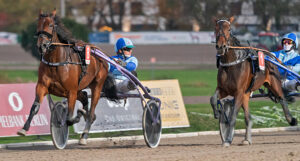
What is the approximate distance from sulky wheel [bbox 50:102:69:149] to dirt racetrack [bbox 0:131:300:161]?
0.14 meters

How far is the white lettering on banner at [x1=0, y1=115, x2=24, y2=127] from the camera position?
1020cm

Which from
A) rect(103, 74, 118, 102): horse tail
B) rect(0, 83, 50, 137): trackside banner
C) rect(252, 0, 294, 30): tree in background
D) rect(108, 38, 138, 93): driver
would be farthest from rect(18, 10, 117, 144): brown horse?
rect(252, 0, 294, 30): tree in background

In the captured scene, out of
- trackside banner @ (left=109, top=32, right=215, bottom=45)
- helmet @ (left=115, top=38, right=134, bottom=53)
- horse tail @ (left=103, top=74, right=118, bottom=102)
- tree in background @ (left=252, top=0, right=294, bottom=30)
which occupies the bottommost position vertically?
trackside banner @ (left=109, top=32, right=215, bottom=45)

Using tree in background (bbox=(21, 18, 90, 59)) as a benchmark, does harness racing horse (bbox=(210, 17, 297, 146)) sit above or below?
above

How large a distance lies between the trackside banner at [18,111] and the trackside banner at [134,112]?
2.02 feet

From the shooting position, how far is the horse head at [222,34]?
869 cm

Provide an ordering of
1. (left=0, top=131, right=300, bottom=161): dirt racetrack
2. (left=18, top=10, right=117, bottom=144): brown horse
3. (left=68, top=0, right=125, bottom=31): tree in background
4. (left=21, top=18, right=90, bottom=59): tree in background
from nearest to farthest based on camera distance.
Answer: (left=0, top=131, right=300, bottom=161): dirt racetrack → (left=18, top=10, right=117, bottom=144): brown horse → (left=21, top=18, right=90, bottom=59): tree in background → (left=68, top=0, right=125, bottom=31): tree in background

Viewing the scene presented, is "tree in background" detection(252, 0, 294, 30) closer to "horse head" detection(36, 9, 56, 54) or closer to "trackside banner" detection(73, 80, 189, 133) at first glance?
"trackside banner" detection(73, 80, 189, 133)

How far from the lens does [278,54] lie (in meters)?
10.8

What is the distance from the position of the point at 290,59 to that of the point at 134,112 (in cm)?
294

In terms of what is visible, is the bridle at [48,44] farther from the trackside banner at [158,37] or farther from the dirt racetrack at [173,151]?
the trackside banner at [158,37]

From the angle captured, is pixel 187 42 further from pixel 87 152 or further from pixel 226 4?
pixel 87 152

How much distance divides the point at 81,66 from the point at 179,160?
2.22 metres

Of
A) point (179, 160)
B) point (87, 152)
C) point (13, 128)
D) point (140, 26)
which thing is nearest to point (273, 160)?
point (179, 160)
